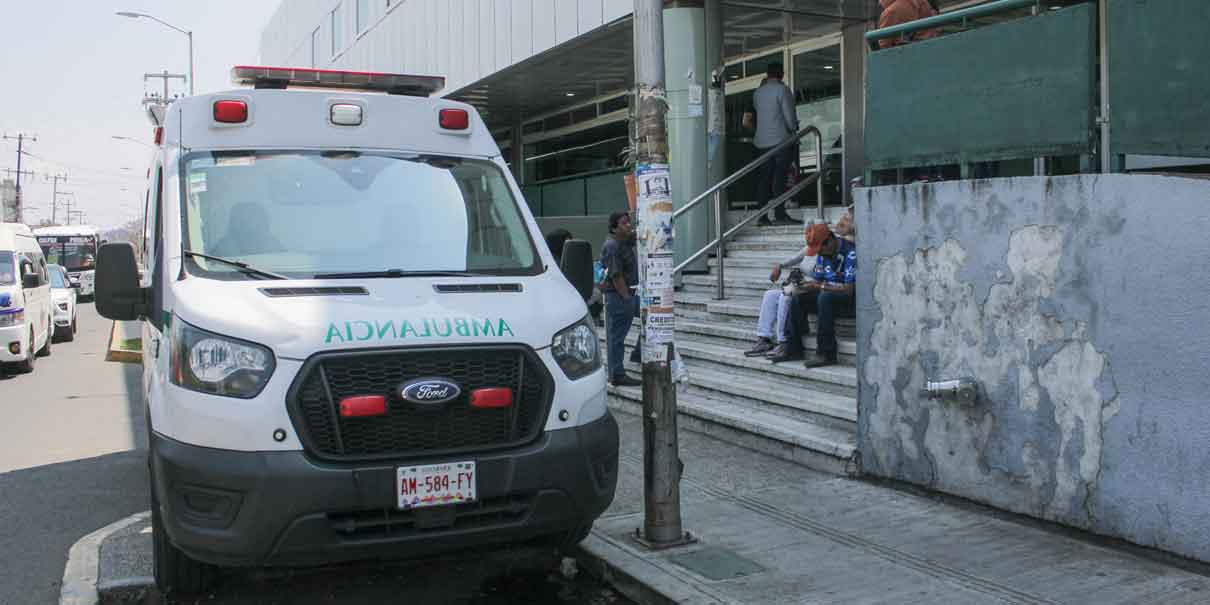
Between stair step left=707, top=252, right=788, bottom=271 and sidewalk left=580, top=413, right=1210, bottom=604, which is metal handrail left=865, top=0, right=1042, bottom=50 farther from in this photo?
stair step left=707, top=252, right=788, bottom=271

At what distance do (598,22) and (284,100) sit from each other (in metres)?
8.92

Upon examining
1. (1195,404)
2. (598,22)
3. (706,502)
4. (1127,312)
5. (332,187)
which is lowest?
(706,502)

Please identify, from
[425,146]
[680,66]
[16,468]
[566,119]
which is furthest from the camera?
[566,119]

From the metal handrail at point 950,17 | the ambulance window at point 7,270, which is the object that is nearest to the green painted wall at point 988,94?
the metal handrail at point 950,17

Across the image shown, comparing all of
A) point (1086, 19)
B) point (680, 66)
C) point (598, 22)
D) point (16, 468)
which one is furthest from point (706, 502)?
point (598, 22)

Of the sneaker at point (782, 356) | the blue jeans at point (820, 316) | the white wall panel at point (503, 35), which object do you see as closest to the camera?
the blue jeans at point (820, 316)

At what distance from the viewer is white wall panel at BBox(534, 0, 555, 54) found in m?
15.2

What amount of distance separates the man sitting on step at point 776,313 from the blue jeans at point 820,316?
0.07m

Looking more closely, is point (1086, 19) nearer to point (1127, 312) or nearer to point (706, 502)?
point (1127, 312)

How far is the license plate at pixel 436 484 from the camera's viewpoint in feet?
13.3

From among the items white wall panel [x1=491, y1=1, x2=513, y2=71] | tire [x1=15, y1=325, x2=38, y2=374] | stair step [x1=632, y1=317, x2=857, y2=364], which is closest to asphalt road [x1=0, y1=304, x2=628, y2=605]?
tire [x1=15, y1=325, x2=38, y2=374]

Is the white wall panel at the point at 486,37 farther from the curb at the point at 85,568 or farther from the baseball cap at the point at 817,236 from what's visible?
the curb at the point at 85,568

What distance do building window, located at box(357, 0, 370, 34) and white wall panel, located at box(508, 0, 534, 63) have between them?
1101cm

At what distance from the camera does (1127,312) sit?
5.07 m
